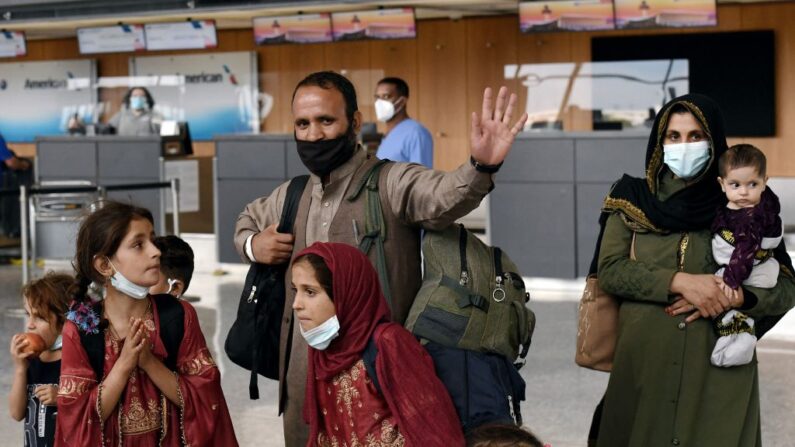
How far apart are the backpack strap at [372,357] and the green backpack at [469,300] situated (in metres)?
0.18

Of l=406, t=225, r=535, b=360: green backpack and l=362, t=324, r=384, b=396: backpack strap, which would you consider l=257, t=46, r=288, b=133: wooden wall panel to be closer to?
l=406, t=225, r=535, b=360: green backpack

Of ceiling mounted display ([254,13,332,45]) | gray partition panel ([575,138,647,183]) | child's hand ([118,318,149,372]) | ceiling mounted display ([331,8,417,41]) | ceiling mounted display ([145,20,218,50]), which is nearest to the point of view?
child's hand ([118,318,149,372])

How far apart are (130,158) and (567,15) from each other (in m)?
5.04

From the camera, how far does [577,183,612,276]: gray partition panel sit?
35.1 ft

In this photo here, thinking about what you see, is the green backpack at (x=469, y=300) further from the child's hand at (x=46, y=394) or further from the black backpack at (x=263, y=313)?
the child's hand at (x=46, y=394)

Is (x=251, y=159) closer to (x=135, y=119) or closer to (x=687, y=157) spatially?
(x=135, y=119)

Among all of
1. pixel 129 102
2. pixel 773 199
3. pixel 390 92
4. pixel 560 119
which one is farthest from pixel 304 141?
pixel 129 102

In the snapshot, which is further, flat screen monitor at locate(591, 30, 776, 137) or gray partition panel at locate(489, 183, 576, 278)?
flat screen monitor at locate(591, 30, 776, 137)

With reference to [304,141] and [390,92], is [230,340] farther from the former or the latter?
[390,92]

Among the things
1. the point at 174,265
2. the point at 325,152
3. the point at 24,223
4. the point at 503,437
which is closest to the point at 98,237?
the point at 325,152

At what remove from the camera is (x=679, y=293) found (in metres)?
3.47

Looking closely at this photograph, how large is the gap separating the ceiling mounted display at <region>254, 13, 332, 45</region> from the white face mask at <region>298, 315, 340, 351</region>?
1177cm

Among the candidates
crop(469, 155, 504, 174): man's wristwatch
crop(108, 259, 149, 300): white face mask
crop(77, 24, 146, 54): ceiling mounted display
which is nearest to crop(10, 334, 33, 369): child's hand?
crop(108, 259, 149, 300): white face mask

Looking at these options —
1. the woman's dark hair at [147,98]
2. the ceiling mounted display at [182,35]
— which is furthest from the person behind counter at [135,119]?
the ceiling mounted display at [182,35]
